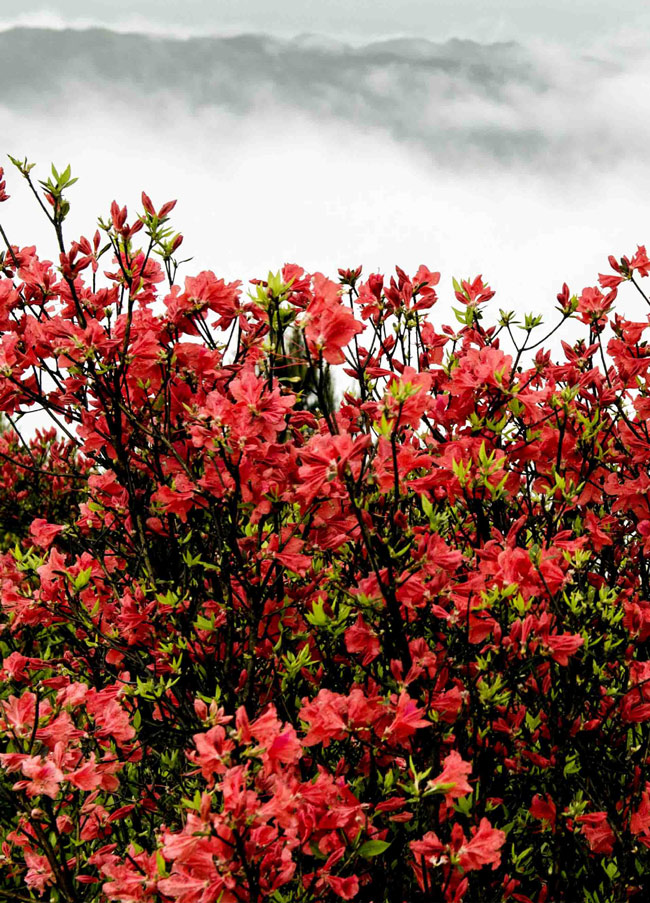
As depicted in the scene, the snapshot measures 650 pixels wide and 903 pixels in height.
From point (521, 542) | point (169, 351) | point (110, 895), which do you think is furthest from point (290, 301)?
point (110, 895)

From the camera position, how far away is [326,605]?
8.44 ft

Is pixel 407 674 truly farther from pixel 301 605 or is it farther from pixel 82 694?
pixel 82 694

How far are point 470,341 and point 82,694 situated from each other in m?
2.02

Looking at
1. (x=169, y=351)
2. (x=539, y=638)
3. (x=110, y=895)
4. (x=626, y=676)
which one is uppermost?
(x=169, y=351)

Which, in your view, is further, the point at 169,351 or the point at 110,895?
the point at 169,351

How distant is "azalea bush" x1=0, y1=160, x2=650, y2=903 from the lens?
6.20 ft

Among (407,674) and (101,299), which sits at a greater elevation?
(101,299)

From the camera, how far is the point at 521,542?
2.79m

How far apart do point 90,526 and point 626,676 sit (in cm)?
201

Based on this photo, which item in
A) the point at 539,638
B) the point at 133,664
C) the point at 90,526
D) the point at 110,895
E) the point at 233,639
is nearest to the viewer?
the point at 110,895

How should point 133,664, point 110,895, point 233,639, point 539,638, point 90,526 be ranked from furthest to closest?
point 90,526 < point 133,664 < point 233,639 < point 539,638 < point 110,895

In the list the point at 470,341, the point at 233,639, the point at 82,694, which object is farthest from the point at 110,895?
the point at 470,341

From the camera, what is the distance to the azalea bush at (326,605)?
1.89 metres

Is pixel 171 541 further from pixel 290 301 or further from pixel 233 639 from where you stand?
pixel 290 301
